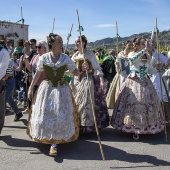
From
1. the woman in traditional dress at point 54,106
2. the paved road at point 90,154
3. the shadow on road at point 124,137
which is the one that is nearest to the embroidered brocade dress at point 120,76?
the shadow on road at point 124,137

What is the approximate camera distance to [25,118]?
22.6 feet

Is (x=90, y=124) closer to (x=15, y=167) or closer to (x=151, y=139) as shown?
(x=151, y=139)

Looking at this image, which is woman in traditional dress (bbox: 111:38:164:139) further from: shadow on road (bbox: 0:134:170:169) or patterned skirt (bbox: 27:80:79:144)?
Answer: patterned skirt (bbox: 27:80:79:144)

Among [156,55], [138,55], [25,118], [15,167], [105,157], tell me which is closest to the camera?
[15,167]

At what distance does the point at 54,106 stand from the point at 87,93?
1.07m

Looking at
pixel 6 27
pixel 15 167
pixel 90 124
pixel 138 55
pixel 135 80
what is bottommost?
pixel 15 167

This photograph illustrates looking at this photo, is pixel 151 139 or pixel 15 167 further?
pixel 151 139

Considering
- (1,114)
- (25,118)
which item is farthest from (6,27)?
(1,114)

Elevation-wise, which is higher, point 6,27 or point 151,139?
point 6,27

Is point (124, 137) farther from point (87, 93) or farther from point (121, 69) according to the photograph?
point (121, 69)

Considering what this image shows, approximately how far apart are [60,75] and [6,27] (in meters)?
20.3

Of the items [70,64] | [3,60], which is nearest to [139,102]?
[70,64]

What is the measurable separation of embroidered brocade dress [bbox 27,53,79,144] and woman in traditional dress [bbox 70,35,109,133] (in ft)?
2.20

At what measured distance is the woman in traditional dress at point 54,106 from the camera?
4352mm
